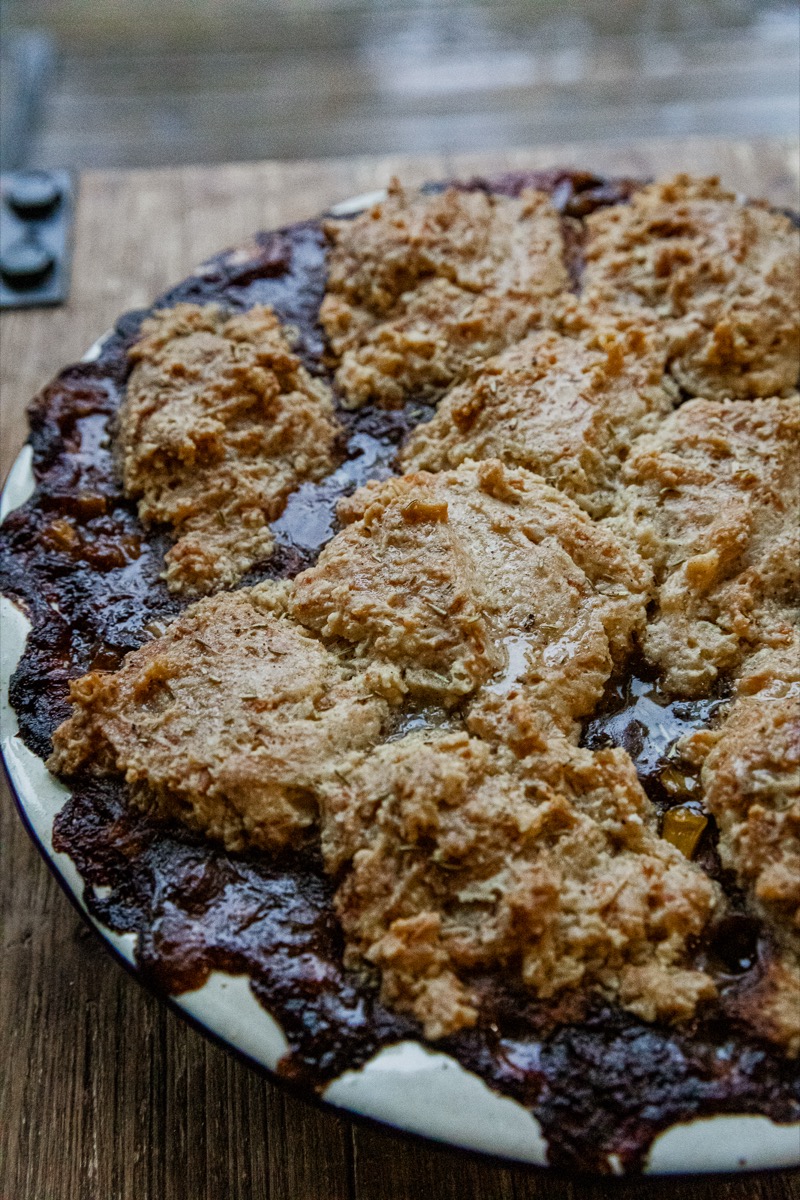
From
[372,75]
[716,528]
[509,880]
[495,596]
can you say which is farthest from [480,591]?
[372,75]

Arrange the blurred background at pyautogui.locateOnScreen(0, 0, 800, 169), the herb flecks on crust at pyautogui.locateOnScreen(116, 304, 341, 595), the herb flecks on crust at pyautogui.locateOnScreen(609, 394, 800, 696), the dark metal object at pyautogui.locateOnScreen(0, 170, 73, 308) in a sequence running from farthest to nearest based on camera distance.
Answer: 1. the blurred background at pyautogui.locateOnScreen(0, 0, 800, 169)
2. the dark metal object at pyautogui.locateOnScreen(0, 170, 73, 308)
3. the herb flecks on crust at pyautogui.locateOnScreen(116, 304, 341, 595)
4. the herb flecks on crust at pyautogui.locateOnScreen(609, 394, 800, 696)

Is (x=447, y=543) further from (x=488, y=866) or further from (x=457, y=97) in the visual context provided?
(x=457, y=97)

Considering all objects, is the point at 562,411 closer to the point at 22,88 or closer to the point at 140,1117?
the point at 140,1117

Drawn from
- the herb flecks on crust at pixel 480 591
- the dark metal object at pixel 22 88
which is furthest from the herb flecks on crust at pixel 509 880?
the dark metal object at pixel 22 88

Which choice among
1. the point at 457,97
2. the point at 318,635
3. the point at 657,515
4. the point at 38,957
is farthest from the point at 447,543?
the point at 457,97

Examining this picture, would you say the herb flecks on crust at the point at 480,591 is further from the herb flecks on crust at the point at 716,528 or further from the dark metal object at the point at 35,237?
the dark metal object at the point at 35,237

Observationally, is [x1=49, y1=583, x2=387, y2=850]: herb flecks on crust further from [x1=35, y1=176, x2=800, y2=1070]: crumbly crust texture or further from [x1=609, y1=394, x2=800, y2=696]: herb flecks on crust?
[x1=609, y1=394, x2=800, y2=696]: herb flecks on crust

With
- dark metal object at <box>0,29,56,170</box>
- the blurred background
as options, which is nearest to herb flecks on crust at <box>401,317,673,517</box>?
the blurred background
